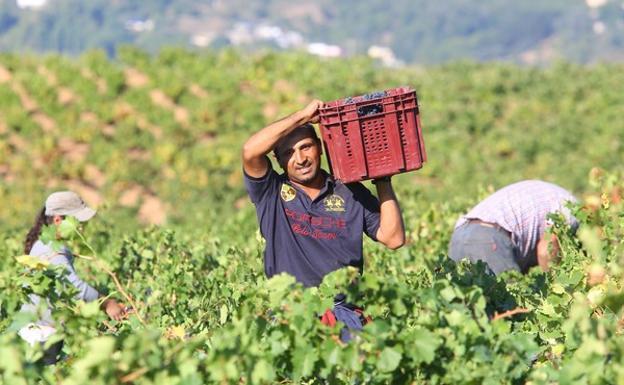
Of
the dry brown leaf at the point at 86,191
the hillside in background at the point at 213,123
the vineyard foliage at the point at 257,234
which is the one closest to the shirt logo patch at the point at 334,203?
Answer: the vineyard foliage at the point at 257,234

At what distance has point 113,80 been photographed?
69.5ft

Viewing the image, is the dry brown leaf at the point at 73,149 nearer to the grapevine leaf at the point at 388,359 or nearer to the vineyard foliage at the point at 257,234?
the vineyard foliage at the point at 257,234

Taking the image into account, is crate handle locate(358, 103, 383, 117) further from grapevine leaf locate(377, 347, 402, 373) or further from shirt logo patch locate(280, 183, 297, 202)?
grapevine leaf locate(377, 347, 402, 373)

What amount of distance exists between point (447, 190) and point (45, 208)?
12.5 m

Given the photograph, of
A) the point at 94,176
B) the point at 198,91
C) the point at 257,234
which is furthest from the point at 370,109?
the point at 198,91

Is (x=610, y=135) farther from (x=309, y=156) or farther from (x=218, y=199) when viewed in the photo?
(x=309, y=156)

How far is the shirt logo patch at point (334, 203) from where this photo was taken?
14.9 ft

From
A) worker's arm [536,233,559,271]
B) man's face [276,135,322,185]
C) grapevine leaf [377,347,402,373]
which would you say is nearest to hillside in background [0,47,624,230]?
worker's arm [536,233,559,271]

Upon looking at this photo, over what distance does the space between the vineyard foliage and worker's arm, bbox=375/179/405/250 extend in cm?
24

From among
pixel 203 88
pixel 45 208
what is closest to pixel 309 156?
pixel 45 208

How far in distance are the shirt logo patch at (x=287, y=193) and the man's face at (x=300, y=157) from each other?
6 cm

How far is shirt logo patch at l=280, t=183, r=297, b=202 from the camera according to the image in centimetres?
457

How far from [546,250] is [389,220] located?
195cm

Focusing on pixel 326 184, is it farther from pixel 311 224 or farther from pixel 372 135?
pixel 372 135
